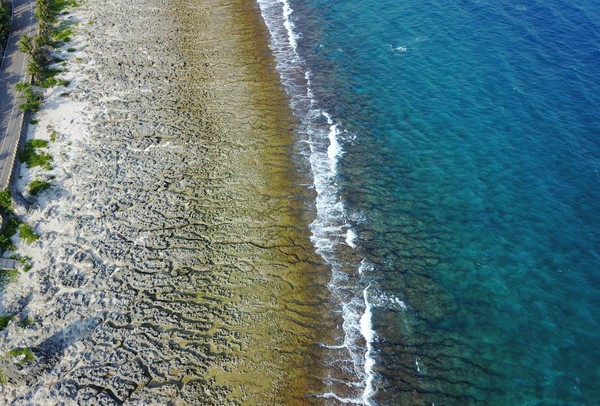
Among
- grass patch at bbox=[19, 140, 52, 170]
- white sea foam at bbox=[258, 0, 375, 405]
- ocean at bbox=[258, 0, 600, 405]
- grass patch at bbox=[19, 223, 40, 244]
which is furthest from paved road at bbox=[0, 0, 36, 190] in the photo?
white sea foam at bbox=[258, 0, 375, 405]

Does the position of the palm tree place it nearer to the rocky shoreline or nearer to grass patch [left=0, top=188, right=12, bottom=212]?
the rocky shoreline

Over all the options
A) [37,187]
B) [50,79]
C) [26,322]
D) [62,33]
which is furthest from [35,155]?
[62,33]

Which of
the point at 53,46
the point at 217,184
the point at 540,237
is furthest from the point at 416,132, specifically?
the point at 53,46

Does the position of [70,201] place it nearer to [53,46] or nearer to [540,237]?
[53,46]

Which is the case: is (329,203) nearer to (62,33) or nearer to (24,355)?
(24,355)

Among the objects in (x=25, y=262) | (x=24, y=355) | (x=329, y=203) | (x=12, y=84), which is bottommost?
(x=329, y=203)
